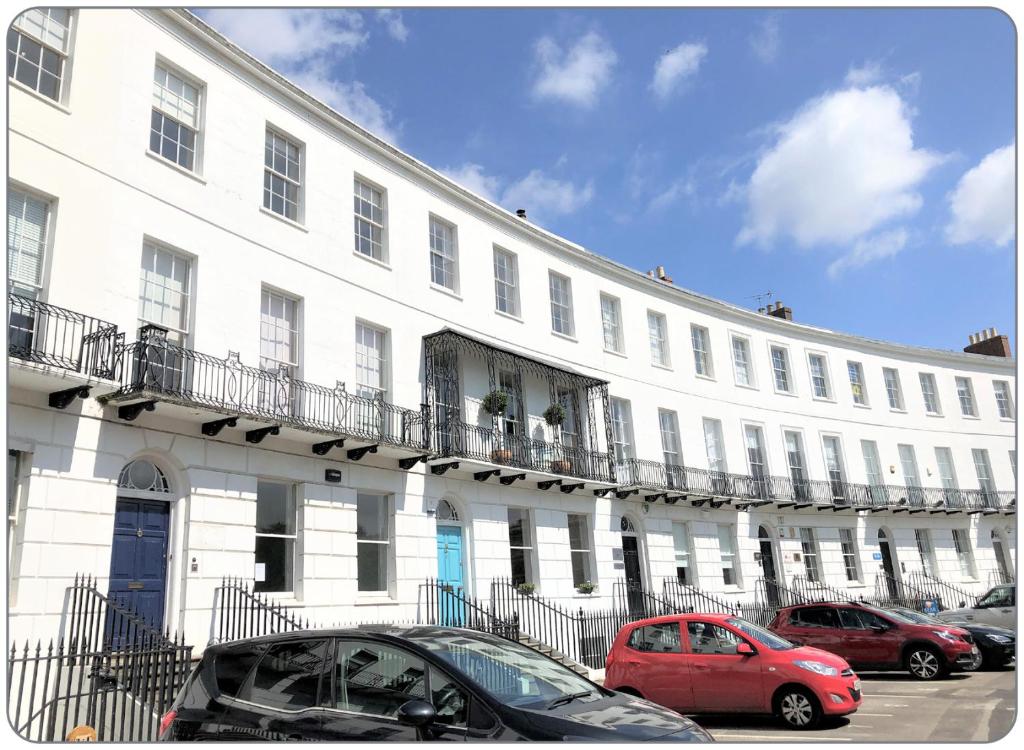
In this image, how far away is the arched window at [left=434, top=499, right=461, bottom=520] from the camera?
16.6 metres

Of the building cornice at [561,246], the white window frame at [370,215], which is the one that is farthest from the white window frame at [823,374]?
the white window frame at [370,215]

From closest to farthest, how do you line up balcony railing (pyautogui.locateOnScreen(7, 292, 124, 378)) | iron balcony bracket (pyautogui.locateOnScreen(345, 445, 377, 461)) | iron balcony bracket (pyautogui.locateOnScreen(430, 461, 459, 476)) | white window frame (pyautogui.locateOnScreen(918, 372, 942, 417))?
1. balcony railing (pyautogui.locateOnScreen(7, 292, 124, 378))
2. iron balcony bracket (pyautogui.locateOnScreen(345, 445, 377, 461))
3. iron balcony bracket (pyautogui.locateOnScreen(430, 461, 459, 476))
4. white window frame (pyautogui.locateOnScreen(918, 372, 942, 417))

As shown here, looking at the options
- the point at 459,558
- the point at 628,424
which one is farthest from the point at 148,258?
the point at 628,424

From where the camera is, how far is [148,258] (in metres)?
12.5

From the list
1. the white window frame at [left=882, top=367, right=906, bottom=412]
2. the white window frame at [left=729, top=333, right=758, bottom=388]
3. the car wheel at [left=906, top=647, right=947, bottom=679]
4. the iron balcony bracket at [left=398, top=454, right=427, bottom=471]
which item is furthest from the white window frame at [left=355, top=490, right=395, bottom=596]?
the white window frame at [left=882, top=367, right=906, bottom=412]

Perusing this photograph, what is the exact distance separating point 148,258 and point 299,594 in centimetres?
626

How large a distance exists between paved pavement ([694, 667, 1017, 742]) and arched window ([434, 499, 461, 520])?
748 centimetres

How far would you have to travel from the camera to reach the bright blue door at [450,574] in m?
15.4

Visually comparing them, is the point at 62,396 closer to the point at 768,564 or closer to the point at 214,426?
the point at 214,426

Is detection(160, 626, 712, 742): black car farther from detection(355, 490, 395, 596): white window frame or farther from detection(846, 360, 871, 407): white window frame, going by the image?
detection(846, 360, 871, 407): white window frame

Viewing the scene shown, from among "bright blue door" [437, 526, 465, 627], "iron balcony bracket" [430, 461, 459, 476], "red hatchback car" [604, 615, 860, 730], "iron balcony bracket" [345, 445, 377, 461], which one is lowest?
"red hatchback car" [604, 615, 860, 730]

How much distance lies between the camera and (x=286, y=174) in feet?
50.6

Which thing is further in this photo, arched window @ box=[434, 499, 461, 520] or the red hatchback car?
arched window @ box=[434, 499, 461, 520]

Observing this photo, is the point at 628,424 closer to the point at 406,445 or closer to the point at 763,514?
the point at 763,514
